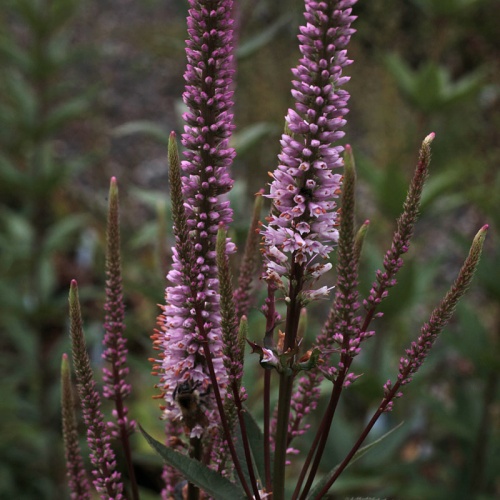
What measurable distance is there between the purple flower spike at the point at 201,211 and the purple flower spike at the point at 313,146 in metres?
0.07

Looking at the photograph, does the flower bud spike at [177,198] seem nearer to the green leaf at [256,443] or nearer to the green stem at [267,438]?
the green stem at [267,438]

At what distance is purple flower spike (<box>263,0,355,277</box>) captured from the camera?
71cm

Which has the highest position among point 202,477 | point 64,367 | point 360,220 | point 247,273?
point 360,220

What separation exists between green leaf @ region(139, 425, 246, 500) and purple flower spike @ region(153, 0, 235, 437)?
7cm

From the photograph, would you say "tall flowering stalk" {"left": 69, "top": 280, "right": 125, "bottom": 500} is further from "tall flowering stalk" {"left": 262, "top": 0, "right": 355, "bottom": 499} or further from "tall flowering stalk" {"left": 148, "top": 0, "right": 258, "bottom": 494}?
"tall flowering stalk" {"left": 262, "top": 0, "right": 355, "bottom": 499}

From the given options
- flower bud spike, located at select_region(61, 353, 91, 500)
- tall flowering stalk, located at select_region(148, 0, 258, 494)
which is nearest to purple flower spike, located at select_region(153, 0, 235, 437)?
tall flowering stalk, located at select_region(148, 0, 258, 494)

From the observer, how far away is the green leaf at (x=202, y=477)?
812 millimetres

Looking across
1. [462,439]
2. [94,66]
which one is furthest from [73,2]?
[94,66]

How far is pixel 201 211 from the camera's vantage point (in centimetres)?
81

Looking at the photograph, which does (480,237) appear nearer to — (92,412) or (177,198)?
(177,198)

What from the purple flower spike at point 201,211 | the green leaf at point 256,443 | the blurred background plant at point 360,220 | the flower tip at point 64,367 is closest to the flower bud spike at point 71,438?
the flower tip at point 64,367

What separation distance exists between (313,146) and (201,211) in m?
0.16

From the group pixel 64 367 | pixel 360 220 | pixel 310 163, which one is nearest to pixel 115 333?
pixel 64 367

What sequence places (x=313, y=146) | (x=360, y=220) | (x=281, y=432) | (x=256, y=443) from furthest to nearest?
(x=360, y=220)
(x=256, y=443)
(x=281, y=432)
(x=313, y=146)
